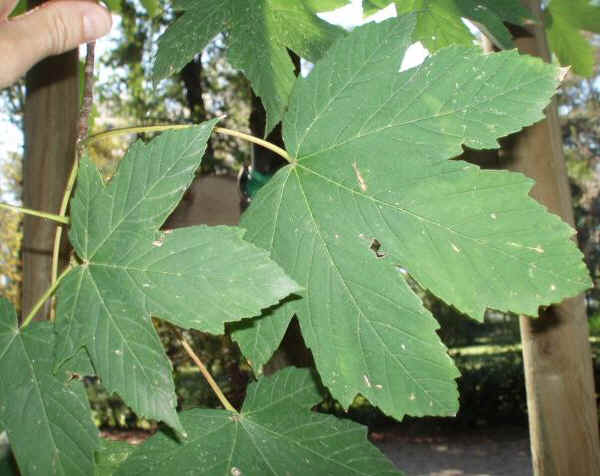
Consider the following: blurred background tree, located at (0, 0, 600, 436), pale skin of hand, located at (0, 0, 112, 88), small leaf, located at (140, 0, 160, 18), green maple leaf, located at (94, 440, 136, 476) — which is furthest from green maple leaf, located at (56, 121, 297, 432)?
blurred background tree, located at (0, 0, 600, 436)

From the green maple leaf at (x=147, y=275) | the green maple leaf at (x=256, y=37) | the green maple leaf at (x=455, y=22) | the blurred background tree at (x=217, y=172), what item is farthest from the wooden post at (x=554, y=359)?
the blurred background tree at (x=217, y=172)

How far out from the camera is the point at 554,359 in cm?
75

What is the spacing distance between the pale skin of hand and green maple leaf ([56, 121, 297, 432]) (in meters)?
0.25

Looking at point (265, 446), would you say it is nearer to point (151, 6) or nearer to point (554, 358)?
point (554, 358)

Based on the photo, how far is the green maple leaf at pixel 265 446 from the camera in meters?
0.48

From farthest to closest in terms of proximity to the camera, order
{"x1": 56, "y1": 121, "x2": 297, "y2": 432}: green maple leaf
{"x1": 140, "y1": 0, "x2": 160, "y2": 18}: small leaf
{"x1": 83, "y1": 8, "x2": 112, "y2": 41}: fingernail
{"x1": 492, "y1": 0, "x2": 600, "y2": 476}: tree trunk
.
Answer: {"x1": 140, "y1": 0, "x2": 160, "y2": 18}: small leaf
{"x1": 492, "y1": 0, "x2": 600, "y2": 476}: tree trunk
{"x1": 83, "y1": 8, "x2": 112, "y2": 41}: fingernail
{"x1": 56, "y1": 121, "x2": 297, "y2": 432}: green maple leaf

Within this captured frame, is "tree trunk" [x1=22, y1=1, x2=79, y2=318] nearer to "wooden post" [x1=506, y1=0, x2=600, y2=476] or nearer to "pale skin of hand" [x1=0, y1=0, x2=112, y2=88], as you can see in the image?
"pale skin of hand" [x1=0, y1=0, x2=112, y2=88]

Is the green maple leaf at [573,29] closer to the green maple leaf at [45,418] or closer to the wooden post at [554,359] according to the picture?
the wooden post at [554,359]

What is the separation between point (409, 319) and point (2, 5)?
54 cm

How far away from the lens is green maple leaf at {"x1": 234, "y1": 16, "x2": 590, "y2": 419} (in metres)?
0.42

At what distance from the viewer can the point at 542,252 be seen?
418 millimetres

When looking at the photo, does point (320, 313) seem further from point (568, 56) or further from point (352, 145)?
point (568, 56)

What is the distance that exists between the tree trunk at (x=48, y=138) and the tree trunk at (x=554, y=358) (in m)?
0.63

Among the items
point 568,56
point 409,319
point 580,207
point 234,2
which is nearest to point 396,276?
point 409,319
